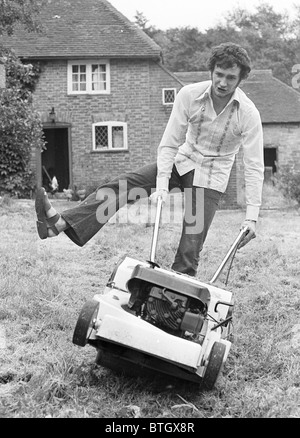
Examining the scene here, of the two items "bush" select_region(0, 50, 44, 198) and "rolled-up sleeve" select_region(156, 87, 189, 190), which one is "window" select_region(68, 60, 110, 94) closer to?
"bush" select_region(0, 50, 44, 198)

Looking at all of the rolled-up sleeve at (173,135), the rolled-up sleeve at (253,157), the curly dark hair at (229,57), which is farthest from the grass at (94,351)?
the curly dark hair at (229,57)

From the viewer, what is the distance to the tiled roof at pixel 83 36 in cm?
2223

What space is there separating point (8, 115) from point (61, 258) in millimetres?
11097

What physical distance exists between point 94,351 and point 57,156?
2157cm

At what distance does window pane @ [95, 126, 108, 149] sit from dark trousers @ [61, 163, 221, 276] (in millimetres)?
17821

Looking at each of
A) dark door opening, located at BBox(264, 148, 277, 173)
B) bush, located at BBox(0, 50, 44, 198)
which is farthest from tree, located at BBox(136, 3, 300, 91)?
bush, located at BBox(0, 50, 44, 198)

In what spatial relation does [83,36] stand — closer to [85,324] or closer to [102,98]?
[102,98]

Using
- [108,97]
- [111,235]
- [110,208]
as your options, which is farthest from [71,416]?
[108,97]

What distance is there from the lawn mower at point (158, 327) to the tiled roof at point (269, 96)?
949 inches

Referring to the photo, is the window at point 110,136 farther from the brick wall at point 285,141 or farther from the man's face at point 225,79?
the man's face at point 225,79

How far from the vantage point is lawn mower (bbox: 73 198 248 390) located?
3656mm

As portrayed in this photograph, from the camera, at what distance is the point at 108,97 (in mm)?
22703

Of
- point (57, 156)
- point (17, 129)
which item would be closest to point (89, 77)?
point (57, 156)
